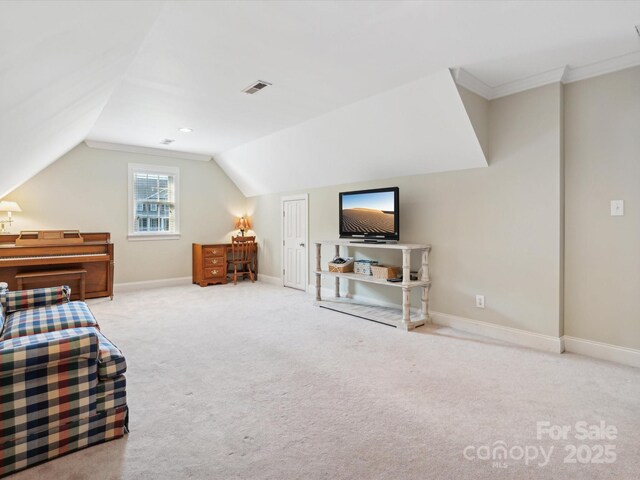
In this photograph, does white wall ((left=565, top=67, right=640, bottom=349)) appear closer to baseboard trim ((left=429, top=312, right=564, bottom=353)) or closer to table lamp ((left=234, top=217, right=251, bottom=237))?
baseboard trim ((left=429, top=312, right=564, bottom=353))

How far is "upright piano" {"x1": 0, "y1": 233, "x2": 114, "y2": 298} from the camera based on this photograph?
4496 millimetres

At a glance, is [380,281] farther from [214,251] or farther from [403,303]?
[214,251]

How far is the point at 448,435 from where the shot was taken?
1.89 meters

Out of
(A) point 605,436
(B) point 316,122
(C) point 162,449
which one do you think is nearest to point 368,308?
(B) point 316,122

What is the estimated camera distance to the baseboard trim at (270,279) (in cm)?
651

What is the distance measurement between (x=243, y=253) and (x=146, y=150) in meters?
2.50

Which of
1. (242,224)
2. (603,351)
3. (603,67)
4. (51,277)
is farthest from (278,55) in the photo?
(242,224)

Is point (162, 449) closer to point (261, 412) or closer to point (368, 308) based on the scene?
point (261, 412)

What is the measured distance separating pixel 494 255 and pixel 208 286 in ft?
15.5

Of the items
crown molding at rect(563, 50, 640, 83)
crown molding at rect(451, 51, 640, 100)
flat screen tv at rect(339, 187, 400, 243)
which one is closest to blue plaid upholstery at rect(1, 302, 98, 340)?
flat screen tv at rect(339, 187, 400, 243)

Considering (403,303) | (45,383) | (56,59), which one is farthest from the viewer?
(403,303)

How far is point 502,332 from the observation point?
3.48 meters

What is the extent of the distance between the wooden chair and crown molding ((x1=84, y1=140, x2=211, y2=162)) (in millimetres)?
1696

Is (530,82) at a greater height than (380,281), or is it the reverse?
(530,82)
